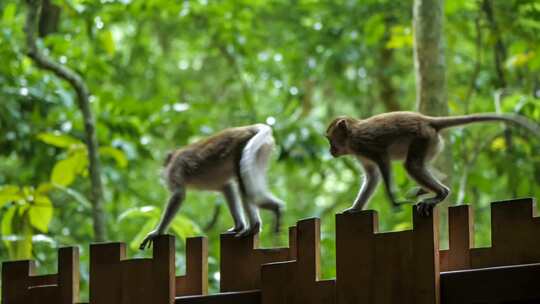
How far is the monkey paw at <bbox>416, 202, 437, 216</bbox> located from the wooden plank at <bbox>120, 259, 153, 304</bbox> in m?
1.22

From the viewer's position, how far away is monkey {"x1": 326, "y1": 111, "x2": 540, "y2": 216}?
464cm

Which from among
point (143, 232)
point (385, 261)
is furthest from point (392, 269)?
point (143, 232)

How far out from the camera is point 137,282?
434 cm

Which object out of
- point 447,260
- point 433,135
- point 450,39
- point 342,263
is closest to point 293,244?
point 342,263

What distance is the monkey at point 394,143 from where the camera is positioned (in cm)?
464

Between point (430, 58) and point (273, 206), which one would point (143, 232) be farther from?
point (430, 58)

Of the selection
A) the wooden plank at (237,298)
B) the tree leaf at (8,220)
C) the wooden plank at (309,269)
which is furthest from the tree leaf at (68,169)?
the wooden plank at (309,269)

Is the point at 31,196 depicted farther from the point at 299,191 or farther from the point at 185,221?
the point at 299,191

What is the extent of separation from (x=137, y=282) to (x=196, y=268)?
0.84 ft

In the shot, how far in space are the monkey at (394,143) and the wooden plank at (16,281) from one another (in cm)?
153

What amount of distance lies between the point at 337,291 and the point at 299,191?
12708 millimetres

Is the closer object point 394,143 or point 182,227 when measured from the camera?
point 394,143

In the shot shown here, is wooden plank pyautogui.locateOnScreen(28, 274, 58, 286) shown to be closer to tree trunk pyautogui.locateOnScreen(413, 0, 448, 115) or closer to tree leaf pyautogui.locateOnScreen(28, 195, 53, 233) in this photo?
tree leaf pyautogui.locateOnScreen(28, 195, 53, 233)

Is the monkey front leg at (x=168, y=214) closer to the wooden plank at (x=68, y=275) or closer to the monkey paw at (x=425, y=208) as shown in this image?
the wooden plank at (x=68, y=275)
